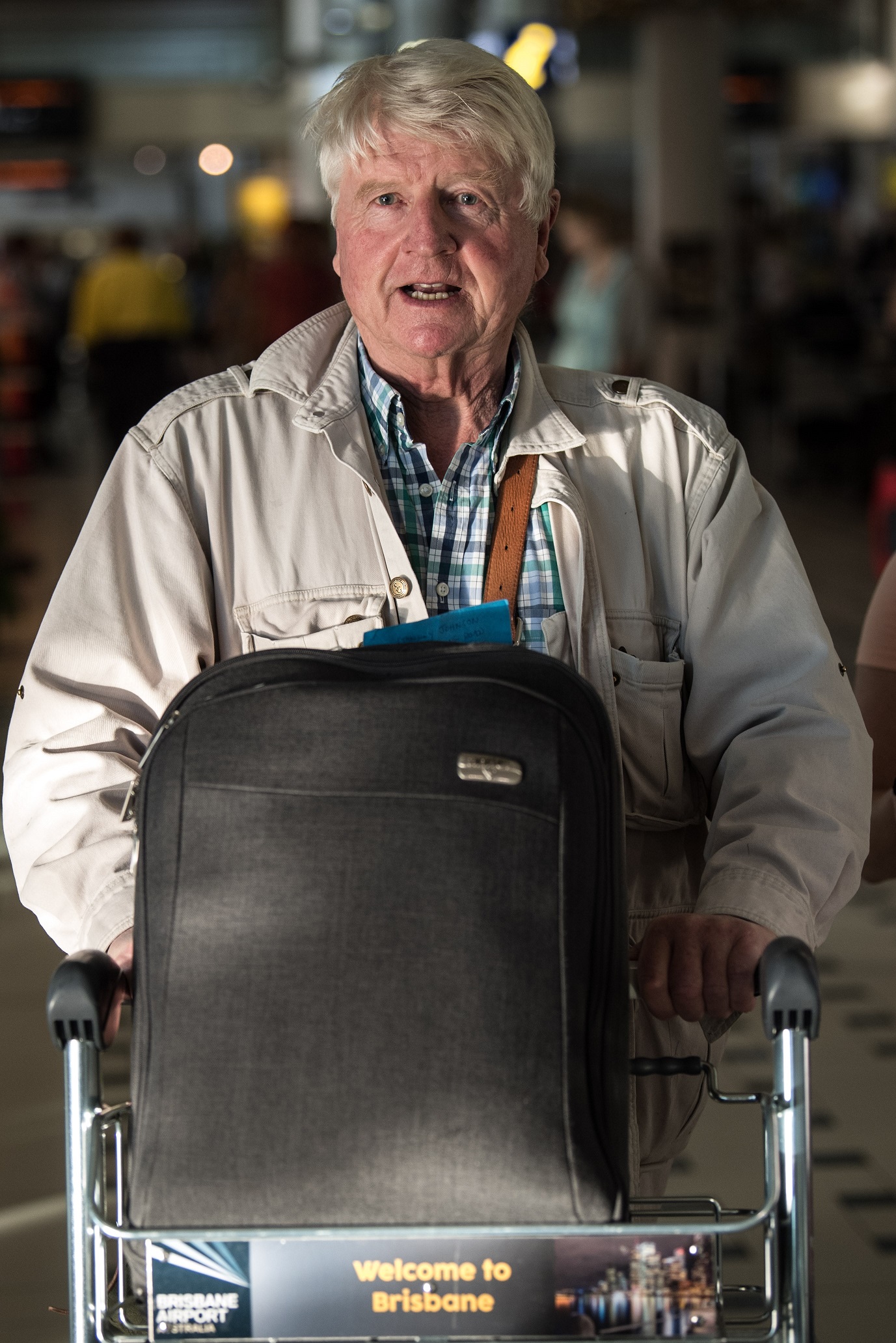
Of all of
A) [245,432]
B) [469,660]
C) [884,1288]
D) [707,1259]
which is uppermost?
[245,432]

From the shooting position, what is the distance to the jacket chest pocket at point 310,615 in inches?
66.2

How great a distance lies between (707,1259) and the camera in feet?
4.02

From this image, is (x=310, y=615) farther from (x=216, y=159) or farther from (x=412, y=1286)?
(x=216, y=159)

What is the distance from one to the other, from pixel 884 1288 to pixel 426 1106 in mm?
1665

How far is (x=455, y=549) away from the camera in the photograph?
175 centimetres

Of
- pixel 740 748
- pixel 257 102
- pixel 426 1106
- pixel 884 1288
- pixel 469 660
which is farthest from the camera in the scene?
pixel 257 102

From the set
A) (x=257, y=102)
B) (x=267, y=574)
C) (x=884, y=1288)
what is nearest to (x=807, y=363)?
(x=884, y=1288)

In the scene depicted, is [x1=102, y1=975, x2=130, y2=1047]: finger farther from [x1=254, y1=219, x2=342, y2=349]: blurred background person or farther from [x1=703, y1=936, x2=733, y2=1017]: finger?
[x1=254, y1=219, x2=342, y2=349]: blurred background person

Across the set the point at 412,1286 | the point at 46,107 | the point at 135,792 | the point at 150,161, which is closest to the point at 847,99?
the point at 46,107

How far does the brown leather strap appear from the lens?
→ 1.72 meters

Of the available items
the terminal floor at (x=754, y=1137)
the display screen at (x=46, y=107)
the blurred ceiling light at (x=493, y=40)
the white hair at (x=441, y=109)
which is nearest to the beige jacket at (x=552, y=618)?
the white hair at (x=441, y=109)

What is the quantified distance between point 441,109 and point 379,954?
89cm

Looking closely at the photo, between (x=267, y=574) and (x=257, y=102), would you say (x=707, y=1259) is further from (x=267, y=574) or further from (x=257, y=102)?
(x=257, y=102)

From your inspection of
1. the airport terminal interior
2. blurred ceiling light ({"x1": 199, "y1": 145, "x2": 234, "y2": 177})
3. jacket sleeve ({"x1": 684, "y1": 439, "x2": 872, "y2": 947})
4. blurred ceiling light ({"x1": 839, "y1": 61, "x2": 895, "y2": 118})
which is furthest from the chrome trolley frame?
blurred ceiling light ({"x1": 199, "y1": 145, "x2": 234, "y2": 177})
